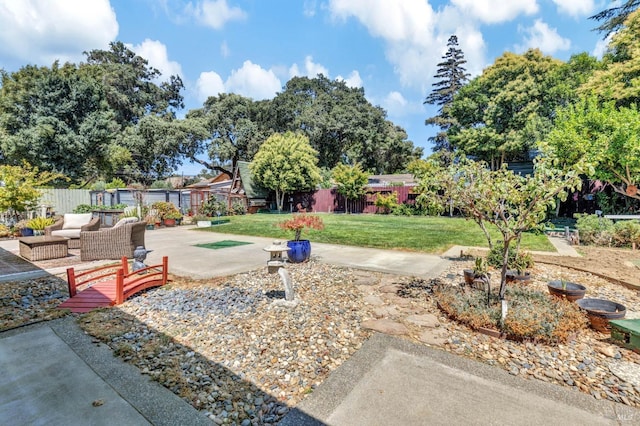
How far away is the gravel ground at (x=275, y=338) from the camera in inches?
91.9

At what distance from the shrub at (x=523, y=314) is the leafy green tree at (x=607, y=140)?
5706 millimetres

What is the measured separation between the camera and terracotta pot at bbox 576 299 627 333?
326cm

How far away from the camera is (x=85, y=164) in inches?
864

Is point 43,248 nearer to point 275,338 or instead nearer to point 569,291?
point 275,338

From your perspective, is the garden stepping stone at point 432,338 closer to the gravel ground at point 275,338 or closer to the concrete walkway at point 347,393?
the gravel ground at point 275,338

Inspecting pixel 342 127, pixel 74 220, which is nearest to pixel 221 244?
pixel 74 220

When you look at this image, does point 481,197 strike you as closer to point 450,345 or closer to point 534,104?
point 450,345

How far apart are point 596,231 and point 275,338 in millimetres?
10172

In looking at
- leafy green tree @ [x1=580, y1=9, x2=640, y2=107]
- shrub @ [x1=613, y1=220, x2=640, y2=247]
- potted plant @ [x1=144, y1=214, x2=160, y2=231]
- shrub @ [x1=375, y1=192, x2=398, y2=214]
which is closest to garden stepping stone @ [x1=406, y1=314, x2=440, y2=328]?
shrub @ [x1=613, y1=220, x2=640, y2=247]

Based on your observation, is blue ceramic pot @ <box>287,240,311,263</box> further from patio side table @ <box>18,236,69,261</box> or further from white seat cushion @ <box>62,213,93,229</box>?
white seat cushion @ <box>62,213,93,229</box>

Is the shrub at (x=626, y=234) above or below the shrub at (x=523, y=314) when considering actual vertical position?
above

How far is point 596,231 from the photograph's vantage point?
8.66 meters

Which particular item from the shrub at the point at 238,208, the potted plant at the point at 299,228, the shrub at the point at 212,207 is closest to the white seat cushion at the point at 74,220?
the potted plant at the point at 299,228

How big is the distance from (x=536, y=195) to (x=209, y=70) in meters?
24.9
